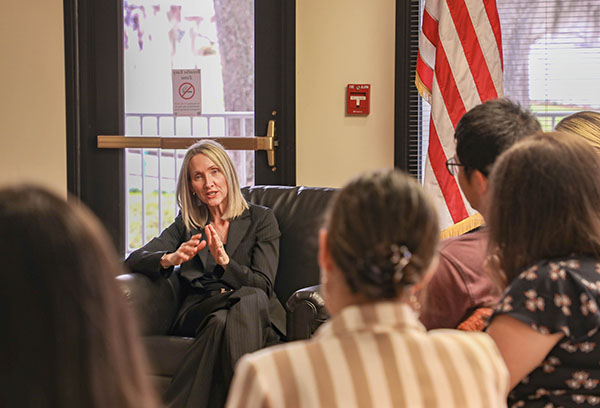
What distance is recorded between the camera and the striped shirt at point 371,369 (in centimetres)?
96

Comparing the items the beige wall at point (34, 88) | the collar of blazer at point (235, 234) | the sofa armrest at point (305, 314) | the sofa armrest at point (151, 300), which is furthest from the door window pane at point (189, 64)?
the sofa armrest at point (305, 314)

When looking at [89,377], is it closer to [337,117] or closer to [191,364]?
[191,364]

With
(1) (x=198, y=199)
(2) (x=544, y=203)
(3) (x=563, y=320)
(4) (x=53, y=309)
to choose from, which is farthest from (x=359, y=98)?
(4) (x=53, y=309)

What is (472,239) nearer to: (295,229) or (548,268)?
(548,268)

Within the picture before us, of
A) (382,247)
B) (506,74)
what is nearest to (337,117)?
(506,74)

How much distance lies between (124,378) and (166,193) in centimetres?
397

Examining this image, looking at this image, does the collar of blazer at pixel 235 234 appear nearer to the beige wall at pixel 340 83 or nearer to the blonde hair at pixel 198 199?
the blonde hair at pixel 198 199

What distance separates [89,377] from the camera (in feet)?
2.68

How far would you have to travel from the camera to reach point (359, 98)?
381 cm

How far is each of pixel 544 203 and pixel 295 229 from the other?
188 cm

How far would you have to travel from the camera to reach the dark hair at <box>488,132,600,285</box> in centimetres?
144

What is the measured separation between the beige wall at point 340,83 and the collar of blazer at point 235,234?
0.76 meters

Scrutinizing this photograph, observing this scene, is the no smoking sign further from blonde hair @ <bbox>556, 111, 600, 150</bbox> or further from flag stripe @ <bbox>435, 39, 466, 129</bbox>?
blonde hair @ <bbox>556, 111, 600, 150</bbox>

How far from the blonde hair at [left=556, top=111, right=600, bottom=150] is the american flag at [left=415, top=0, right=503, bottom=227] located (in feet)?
3.03
